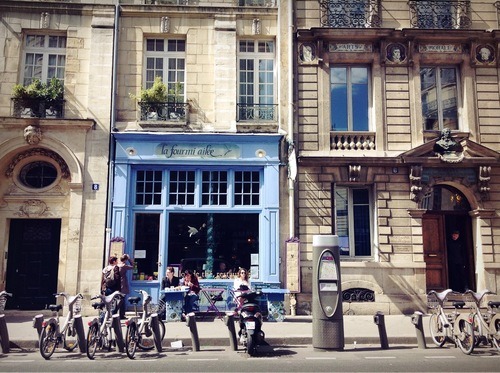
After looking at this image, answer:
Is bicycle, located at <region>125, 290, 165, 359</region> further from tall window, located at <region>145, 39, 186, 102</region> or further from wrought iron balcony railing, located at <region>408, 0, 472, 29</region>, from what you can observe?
wrought iron balcony railing, located at <region>408, 0, 472, 29</region>

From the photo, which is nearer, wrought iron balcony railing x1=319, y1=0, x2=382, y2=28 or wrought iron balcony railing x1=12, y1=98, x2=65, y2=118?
wrought iron balcony railing x1=12, y1=98, x2=65, y2=118

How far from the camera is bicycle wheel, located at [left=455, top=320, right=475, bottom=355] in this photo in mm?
8242

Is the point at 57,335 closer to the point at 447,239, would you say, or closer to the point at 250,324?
the point at 250,324

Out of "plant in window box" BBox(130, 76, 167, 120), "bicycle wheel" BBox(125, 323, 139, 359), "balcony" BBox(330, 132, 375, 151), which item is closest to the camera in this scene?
"bicycle wheel" BBox(125, 323, 139, 359)

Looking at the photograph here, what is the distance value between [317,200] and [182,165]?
3.96 meters

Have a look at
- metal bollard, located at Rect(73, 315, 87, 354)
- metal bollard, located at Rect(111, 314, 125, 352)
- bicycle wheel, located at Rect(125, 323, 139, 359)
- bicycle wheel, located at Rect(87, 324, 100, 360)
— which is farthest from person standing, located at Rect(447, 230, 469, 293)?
metal bollard, located at Rect(73, 315, 87, 354)

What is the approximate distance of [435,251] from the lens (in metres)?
13.7

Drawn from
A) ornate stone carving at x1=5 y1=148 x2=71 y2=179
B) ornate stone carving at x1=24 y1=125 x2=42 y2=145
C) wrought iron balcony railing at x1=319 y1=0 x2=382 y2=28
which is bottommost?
ornate stone carving at x1=5 y1=148 x2=71 y2=179

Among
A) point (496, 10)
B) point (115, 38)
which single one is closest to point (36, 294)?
point (115, 38)

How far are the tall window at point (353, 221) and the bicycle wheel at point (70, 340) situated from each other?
7.57m

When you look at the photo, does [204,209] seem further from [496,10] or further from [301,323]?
[496,10]

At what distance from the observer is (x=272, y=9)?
13914 millimetres

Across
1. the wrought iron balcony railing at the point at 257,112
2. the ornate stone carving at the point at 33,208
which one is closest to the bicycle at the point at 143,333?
the ornate stone carving at the point at 33,208

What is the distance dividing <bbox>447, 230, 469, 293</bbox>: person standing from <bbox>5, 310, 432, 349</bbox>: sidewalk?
270 cm
